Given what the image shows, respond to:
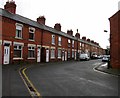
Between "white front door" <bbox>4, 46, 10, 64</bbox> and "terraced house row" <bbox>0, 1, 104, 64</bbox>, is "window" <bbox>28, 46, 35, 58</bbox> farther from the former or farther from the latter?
"white front door" <bbox>4, 46, 10, 64</bbox>

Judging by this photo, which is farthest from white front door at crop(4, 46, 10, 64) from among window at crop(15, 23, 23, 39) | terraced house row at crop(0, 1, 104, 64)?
window at crop(15, 23, 23, 39)

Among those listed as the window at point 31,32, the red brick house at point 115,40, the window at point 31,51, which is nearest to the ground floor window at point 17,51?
the window at point 31,51

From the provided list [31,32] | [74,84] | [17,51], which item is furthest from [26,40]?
[74,84]

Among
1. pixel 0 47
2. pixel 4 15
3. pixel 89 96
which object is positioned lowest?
pixel 89 96

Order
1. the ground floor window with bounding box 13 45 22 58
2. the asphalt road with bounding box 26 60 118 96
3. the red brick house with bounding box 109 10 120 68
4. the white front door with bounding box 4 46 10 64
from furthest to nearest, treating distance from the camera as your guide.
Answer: the ground floor window with bounding box 13 45 22 58 < the white front door with bounding box 4 46 10 64 < the red brick house with bounding box 109 10 120 68 < the asphalt road with bounding box 26 60 118 96

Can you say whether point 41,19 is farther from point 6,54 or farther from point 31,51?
point 6,54

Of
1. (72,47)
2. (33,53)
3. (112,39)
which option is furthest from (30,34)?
(72,47)

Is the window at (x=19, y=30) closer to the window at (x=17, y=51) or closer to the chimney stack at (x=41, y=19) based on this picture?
the window at (x=17, y=51)

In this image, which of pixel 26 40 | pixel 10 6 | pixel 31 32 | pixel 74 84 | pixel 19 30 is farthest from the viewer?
pixel 31 32

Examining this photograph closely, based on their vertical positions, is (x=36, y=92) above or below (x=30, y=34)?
below

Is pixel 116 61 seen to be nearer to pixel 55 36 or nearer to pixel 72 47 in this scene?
pixel 55 36

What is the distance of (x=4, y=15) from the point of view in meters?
24.9

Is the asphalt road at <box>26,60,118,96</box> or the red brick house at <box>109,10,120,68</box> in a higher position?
the red brick house at <box>109,10,120,68</box>

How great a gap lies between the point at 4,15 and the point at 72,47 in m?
27.7
